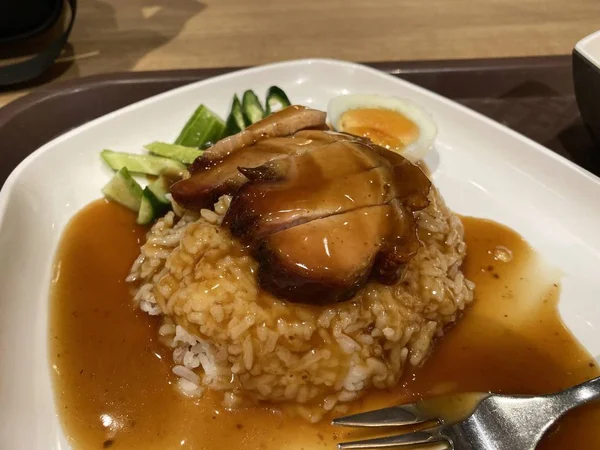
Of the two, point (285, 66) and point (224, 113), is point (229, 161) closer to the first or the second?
point (224, 113)

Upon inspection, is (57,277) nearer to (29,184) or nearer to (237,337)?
(29,184)

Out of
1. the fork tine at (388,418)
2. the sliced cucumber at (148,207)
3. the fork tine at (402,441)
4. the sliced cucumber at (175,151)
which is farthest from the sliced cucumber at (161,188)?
the fork tine at (402,441)

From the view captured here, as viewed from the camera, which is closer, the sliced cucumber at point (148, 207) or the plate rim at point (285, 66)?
the plate rim at point (285, 66)

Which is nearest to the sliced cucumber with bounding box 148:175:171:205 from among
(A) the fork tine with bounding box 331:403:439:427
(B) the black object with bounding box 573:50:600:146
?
(A) the fork tine with bounding box 331:403:439:427

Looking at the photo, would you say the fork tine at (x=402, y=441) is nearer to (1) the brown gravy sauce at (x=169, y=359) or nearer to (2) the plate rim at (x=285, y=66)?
(1) the brown gravy sauce at (x=169, y=359)

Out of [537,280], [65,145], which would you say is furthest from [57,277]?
[537,280]

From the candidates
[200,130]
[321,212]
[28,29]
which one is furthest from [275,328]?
[28,29]

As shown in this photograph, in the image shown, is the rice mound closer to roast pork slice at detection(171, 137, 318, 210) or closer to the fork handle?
roast pork slice at detection(171, 137, 318, 210)
